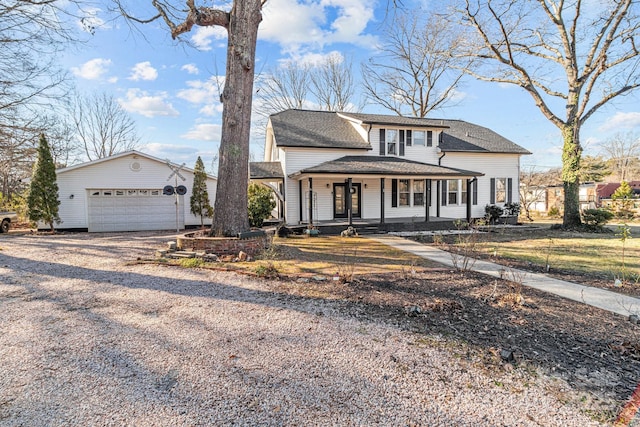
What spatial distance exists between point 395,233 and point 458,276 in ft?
25.1

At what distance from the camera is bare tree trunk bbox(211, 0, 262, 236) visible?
7777 millimetres

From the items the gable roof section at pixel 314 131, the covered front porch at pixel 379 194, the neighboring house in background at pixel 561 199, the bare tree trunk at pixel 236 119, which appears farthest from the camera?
the neighboring house in background at pixel 561 199

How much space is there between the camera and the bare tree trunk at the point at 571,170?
48.2ft

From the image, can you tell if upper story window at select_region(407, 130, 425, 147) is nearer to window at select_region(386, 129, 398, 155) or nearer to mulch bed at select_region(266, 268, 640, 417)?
window at select_region(386, 129, 398, 155)

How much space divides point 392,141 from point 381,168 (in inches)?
140

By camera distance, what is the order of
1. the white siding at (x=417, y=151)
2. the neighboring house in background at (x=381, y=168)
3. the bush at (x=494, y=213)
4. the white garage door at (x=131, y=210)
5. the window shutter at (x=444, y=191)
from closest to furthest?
1. the neighboring house in background at (x=381, y=168)
2. the white garage door at (x=131, y=210)
3. the white siding at (x=417, y=151)
4. the bush at (x=494, y=213)
5. the window shutter at (x=444, y=191)

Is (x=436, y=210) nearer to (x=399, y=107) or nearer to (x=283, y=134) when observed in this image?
(x=283, y=134)

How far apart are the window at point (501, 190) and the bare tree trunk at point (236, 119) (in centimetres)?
1614

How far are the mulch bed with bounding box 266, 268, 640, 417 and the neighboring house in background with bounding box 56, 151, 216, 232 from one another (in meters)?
12.4

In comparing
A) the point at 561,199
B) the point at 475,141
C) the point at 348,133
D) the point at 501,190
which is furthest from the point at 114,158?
the point at 561,199

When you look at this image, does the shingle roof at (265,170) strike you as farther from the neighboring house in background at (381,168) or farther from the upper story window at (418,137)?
the upper story window at (418,137)

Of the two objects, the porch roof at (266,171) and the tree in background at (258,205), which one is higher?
the porch roof at (266,171)

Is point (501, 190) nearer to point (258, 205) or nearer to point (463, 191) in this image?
point (463, 191)

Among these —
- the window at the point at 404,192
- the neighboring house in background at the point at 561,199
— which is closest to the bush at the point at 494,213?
the window at the point at 404,192
